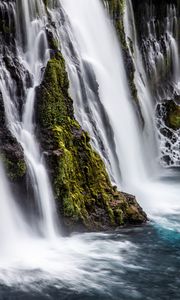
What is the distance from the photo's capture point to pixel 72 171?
1190 cm

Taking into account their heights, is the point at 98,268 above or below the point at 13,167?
below

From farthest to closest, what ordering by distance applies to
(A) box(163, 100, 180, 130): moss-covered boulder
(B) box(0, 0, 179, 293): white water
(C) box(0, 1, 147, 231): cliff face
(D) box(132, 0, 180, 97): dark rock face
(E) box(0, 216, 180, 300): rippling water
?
(D) box(132, 0, 180, 97): dark rock face < (A) box(163, 100, 180, 130): moss-covered boulder < (C) box(0, 1, 147, 231): cliff face < (B) box(0, 0, 179, 293): white water < (E) box(0, 216, 180, 300): rippling water

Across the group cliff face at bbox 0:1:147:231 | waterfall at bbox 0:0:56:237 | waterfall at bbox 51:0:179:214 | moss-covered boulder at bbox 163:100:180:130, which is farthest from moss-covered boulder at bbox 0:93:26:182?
moss-covered boulder at bbox 163:100:180:130

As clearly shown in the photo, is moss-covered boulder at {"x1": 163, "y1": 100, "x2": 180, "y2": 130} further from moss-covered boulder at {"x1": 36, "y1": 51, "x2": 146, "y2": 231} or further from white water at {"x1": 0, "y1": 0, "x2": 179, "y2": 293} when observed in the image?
moss-covered boulder at {"x1": 36, "y1": 51, "x2": 146, "y2": 231}

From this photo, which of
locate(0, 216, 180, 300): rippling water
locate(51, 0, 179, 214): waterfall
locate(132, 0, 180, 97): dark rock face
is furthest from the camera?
locate(132, 0, 180, 97): dark rock face

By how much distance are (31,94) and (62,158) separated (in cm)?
208

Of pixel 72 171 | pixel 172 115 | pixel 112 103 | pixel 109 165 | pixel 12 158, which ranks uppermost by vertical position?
pixel 172 115

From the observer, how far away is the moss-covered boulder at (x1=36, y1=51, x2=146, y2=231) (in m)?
11.4

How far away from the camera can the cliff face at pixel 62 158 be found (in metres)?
11.2

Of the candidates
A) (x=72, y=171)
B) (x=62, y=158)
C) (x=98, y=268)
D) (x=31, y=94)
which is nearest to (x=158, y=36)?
(x=31, y=94)

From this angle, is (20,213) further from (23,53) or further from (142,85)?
(142,85)

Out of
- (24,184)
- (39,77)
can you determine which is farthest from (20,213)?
(39,77)

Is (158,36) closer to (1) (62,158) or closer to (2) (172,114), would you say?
(2) (172,114)

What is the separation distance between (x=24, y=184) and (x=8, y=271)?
249 cm
